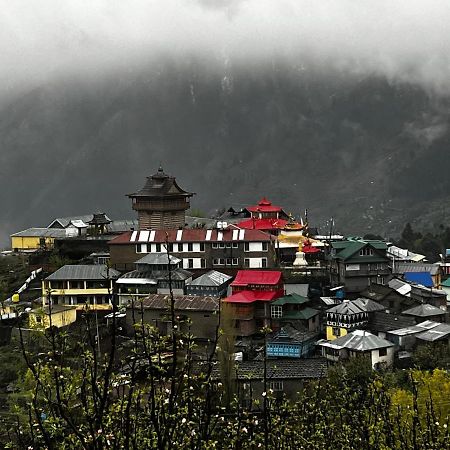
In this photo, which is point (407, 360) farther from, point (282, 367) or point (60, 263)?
point (60, 263)

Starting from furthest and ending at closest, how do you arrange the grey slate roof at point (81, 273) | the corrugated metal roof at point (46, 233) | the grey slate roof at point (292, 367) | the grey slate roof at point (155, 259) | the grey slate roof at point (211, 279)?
the corrugated metal roof at point (46, 233) < the grey slate roof at point (155, 259) < the grey slate roof at point (81, 273) < the grey slate roof at point (211, 279) < the grey slate roof at point (292, 367)

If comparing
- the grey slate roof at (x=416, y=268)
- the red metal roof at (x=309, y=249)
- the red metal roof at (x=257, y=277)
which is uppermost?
the red metal roof at (x=309, y=249)

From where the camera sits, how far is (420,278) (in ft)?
131

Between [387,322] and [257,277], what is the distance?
604 cm

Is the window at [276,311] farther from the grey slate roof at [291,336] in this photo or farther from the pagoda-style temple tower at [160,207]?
the pagoda-style temple tower at [160,207]

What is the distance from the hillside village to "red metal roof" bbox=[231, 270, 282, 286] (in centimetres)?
5

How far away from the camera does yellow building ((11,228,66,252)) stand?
1884 inches

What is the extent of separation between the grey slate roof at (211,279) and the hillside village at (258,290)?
2.1 inches

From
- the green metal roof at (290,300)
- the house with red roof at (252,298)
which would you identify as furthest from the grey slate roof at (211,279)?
the green metal roof at (290,300)

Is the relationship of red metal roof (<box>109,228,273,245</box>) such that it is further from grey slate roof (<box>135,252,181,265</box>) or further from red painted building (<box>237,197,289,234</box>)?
red painted building (<box>237,197,289,234</box>)

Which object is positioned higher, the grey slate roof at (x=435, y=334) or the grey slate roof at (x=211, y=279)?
the grey slate roof at (x=211, y=279)

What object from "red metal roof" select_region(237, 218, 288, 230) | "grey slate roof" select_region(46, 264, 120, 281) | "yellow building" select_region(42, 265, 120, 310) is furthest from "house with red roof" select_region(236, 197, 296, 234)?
"yellow building" select_region(42, 265, 120, 310)

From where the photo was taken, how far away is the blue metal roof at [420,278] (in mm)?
39594

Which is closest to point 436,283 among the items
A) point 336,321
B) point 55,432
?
point 336,321
